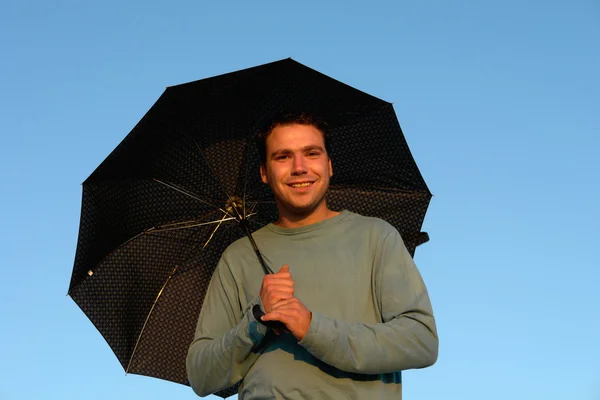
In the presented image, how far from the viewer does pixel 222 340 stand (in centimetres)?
466

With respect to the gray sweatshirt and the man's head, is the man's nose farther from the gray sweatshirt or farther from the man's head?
the gray sweatshirt

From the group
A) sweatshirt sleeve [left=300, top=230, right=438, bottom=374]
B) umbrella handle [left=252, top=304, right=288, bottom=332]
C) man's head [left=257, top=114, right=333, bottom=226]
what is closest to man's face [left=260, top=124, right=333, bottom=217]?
man's head [left=257, top=114, right=333, bottom=226]

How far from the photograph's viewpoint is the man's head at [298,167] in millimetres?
4938

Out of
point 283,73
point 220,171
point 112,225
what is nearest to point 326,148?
point 283,73

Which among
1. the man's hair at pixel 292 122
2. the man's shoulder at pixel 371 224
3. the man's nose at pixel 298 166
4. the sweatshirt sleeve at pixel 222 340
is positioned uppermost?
the man's hair at pixel 292 122

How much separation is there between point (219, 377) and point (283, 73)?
1.92 metres

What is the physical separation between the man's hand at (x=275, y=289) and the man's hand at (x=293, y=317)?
6 cm

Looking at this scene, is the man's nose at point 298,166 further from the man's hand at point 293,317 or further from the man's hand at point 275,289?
the man's hand at point 293,317

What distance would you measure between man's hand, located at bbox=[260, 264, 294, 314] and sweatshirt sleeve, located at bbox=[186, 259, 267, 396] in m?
0.12

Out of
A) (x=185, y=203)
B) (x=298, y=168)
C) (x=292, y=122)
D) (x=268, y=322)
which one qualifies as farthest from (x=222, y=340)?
(x=185, y=203)

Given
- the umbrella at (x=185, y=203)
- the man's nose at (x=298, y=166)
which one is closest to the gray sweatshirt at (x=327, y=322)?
the man's nose at (x=298, y=166)

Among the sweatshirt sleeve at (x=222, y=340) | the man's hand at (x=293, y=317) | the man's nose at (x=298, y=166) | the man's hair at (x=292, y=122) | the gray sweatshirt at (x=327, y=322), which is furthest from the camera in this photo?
the man's hair at (x=292, y=122)

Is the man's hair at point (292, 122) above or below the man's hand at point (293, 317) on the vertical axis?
above

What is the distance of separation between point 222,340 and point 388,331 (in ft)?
2.77
